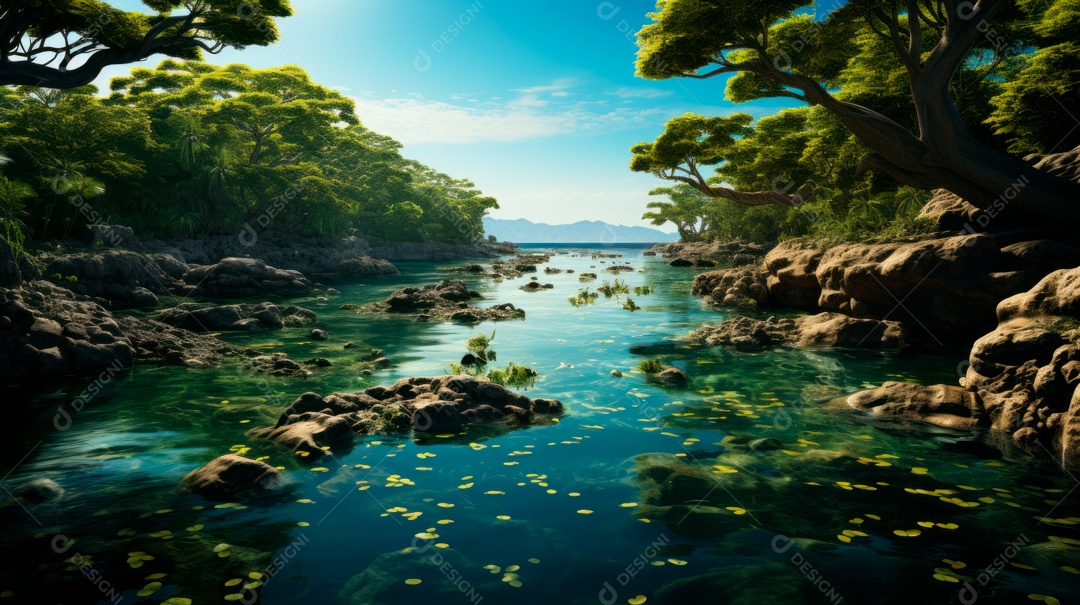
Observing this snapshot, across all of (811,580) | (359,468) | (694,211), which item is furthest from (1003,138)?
(694,211)

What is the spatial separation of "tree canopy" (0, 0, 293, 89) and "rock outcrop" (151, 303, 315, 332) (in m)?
6.69

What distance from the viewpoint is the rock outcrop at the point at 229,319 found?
53.3ft

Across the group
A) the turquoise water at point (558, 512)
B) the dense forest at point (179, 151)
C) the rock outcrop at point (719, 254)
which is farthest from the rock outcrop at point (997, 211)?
the dense forest at point (179, 151)

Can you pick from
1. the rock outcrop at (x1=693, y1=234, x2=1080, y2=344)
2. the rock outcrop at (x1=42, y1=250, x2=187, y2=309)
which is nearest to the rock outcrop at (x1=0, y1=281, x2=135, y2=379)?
the rock outcrop at (x1=42, y1=250, x2=187, y2=309)

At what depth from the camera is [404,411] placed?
8.82 m

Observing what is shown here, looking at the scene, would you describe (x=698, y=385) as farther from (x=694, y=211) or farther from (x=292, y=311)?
(x=694, y=211)

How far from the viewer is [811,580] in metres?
4.62

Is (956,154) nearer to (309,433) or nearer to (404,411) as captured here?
(404,411)

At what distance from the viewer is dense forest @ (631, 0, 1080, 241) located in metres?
15.9

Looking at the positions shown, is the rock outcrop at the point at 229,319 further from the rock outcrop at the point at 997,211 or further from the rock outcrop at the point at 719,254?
the rock outcrop at the point at 719,254

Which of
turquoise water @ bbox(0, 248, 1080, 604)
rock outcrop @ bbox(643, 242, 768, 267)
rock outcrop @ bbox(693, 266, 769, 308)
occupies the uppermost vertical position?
rock outcrop @ bbox(643, 242, 768, 267)

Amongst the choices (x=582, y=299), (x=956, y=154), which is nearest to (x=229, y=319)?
(x=582, y=299)

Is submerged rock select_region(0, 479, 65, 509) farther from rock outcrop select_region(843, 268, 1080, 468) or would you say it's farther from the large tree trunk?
the large tree trunk

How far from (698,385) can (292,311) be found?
1446 centimetres
